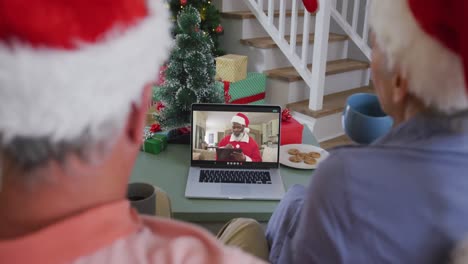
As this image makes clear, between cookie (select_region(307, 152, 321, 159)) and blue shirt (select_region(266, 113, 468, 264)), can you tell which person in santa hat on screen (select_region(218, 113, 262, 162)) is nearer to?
cookie (select_region(307, 152, 321, 159))

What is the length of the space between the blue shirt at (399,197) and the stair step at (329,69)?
242cm

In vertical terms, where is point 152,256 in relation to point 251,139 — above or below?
above

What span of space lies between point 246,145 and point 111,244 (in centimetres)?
84

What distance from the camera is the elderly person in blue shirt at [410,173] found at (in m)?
0.68

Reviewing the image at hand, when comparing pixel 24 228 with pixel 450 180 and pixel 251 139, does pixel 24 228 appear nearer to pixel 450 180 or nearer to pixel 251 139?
pixel 450 180

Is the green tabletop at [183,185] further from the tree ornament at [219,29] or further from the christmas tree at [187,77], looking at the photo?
the tree ornament at [219,29]

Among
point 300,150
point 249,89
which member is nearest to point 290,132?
point 300,150

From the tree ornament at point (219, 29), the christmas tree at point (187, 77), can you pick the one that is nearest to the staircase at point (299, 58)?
the tree ornament at point (219, 29)

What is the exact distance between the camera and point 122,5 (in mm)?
454

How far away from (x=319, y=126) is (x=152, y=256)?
2655 mm

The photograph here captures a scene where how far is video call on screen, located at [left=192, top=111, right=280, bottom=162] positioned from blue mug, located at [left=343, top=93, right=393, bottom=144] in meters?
0.27

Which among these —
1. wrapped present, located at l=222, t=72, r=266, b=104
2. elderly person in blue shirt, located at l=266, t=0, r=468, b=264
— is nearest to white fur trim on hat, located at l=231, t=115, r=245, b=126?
elderly person in blue shirt, located at l=266, t=0, r=468, b=264

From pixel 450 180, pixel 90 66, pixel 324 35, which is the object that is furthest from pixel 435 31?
pixel 324 35

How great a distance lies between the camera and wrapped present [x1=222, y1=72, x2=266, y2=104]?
9.29 ft
